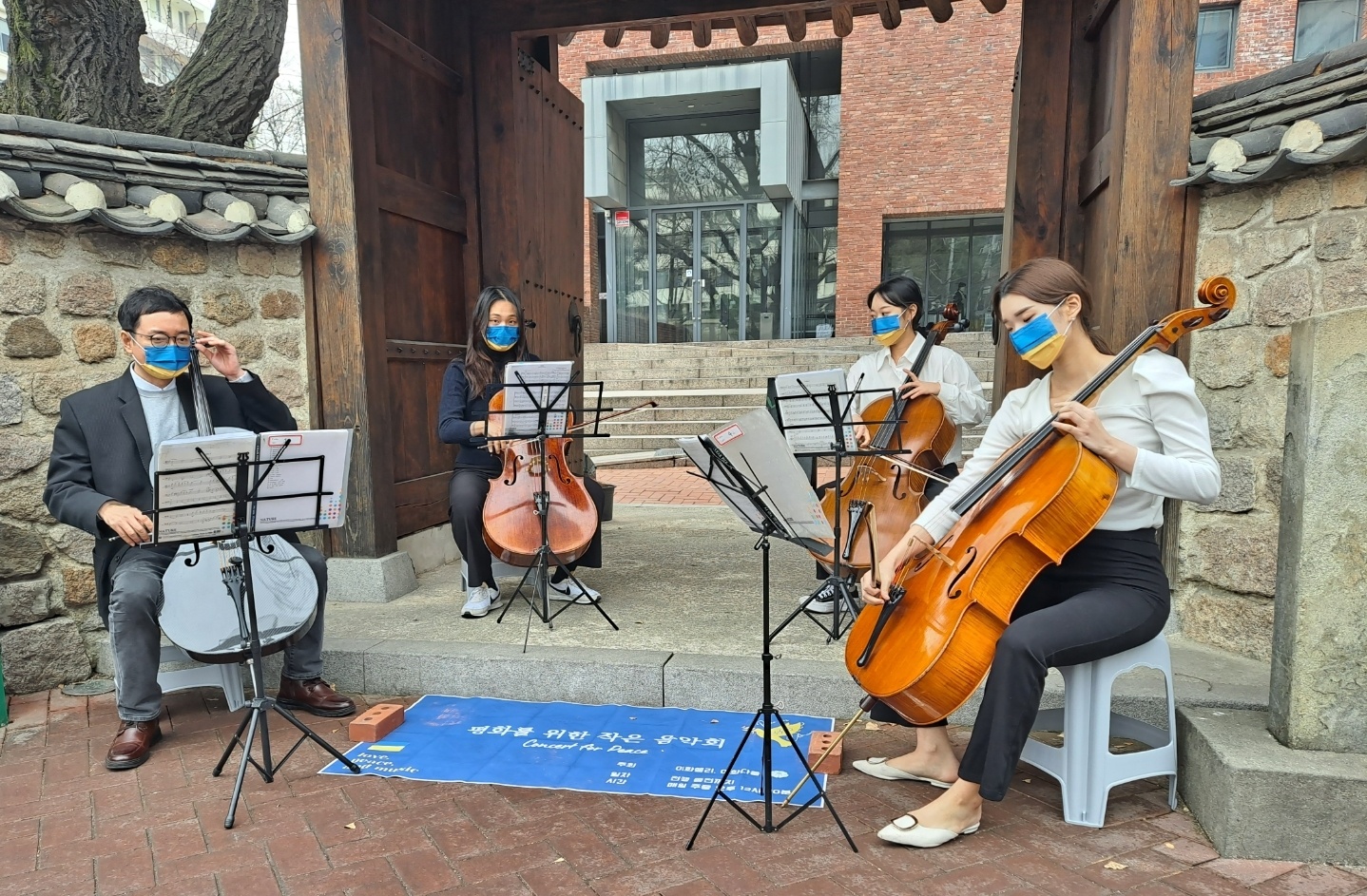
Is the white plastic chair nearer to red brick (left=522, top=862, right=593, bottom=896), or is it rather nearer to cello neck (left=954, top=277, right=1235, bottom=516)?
red brick (left=522, top=862, right=593, bottom=896)

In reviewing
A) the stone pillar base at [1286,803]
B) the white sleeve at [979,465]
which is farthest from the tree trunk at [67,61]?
the stone pillar base at [1286,803]

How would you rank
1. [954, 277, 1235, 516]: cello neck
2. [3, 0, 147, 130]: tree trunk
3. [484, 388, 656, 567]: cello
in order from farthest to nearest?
Result: 1. [3, 0, 147, 130]: tree trunk
2. [484, 388, 656, 567]: cello
3. [954, 277, 1235, 516]: cello neck

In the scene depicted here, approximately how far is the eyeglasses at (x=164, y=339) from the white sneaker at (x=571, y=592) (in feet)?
6.02

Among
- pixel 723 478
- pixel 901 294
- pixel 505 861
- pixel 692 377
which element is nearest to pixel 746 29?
pixel 901 294

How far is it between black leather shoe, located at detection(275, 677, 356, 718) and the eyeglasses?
1312mm

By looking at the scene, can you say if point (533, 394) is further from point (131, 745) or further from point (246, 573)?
point (131, 745)

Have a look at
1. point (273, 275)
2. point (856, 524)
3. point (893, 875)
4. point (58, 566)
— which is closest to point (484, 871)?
point (893, 875)

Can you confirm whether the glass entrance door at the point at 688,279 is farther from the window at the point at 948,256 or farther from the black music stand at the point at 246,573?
the black music stand at the point at 246,573

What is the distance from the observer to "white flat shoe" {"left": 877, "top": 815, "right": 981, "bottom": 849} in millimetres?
2209

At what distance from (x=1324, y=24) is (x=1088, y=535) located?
53.3 ft

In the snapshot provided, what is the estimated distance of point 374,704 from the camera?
3322mm

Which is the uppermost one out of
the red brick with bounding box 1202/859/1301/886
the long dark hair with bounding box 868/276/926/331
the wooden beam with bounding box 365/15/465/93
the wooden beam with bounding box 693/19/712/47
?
the wooden beam with bounding box 693/19/712/47

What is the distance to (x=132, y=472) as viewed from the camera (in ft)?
9.68

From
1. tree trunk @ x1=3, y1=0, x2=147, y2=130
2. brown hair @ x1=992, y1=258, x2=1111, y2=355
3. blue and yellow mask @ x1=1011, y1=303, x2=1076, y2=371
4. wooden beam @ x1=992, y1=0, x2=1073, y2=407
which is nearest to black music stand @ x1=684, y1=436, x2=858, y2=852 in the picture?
blue and yellow mask @ x1=1011, y1=303, x2=1076, y2=371
